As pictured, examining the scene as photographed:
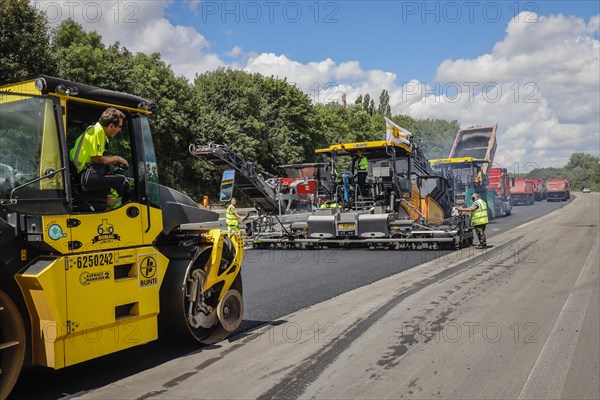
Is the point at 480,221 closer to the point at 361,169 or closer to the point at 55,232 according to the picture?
the point at 361,169

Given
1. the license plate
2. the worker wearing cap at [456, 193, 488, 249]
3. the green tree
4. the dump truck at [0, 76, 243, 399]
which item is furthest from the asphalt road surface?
the green tree

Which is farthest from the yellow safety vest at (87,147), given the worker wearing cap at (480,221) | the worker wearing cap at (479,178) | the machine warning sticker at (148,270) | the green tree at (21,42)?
the worker wearing cap at (479,178)

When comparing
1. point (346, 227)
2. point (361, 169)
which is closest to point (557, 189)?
point (361, 169)

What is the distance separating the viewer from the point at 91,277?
14.0 ft

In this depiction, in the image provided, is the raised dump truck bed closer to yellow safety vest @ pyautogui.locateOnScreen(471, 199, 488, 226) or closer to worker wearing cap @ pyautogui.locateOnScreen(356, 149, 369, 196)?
yellow safety vest @ pyautogui.locateOnScreen(471, 199, 488, 226)

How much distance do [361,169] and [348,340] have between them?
949cm

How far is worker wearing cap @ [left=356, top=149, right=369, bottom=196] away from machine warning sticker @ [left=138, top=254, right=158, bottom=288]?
10.4 metres

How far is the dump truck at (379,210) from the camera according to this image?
14.0m

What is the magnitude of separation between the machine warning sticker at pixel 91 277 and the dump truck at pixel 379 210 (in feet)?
33.2

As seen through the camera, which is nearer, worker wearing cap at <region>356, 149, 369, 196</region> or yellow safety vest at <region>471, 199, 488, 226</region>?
yellow safety vest at <region>471, 199, 488, 226</region>

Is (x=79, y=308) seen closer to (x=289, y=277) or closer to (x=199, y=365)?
(x=199, y=365)

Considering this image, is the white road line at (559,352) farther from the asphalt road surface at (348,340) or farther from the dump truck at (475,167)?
the dump truck at (475,167)

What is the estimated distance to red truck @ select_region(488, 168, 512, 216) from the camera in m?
28.3

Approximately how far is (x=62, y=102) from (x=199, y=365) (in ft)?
8.01
